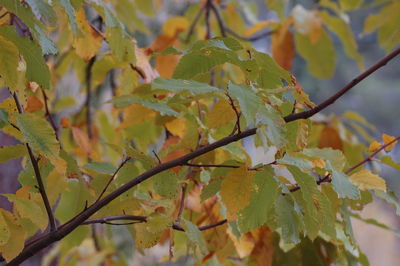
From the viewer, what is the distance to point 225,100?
58 centimetres

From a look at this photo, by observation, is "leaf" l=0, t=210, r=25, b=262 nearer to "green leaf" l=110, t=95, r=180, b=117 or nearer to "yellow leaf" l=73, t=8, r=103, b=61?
"green leaf" l=110, t=95, r=180, b=117

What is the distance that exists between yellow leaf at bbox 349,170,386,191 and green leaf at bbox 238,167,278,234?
0.34 ft

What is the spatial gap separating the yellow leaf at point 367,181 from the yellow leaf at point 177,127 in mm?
314

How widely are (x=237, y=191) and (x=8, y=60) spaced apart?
270 millimetres

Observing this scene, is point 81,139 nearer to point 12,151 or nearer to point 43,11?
point 12,151

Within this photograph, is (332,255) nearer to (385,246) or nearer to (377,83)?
(385,246)

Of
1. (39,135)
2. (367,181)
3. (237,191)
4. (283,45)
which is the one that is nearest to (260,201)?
(237,191)

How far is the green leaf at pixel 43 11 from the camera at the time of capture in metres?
0.52

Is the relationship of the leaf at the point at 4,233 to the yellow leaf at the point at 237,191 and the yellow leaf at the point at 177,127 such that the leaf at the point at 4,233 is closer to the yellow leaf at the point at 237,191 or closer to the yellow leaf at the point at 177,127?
the yellow leaf at the point at 237,191

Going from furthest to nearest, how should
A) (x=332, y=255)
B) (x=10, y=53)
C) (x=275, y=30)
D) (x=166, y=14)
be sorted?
1. (x=166, y=14)
2. (x=275, y=30)
3. (x=332, y=255)
4. (x=10, y=53)

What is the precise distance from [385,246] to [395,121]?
280 cm

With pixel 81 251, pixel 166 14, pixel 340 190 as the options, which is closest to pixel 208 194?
pixel 340 190

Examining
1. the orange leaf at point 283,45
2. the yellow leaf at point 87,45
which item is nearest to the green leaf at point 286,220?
the yellow leaf at point 87,45

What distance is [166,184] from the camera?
62cm
